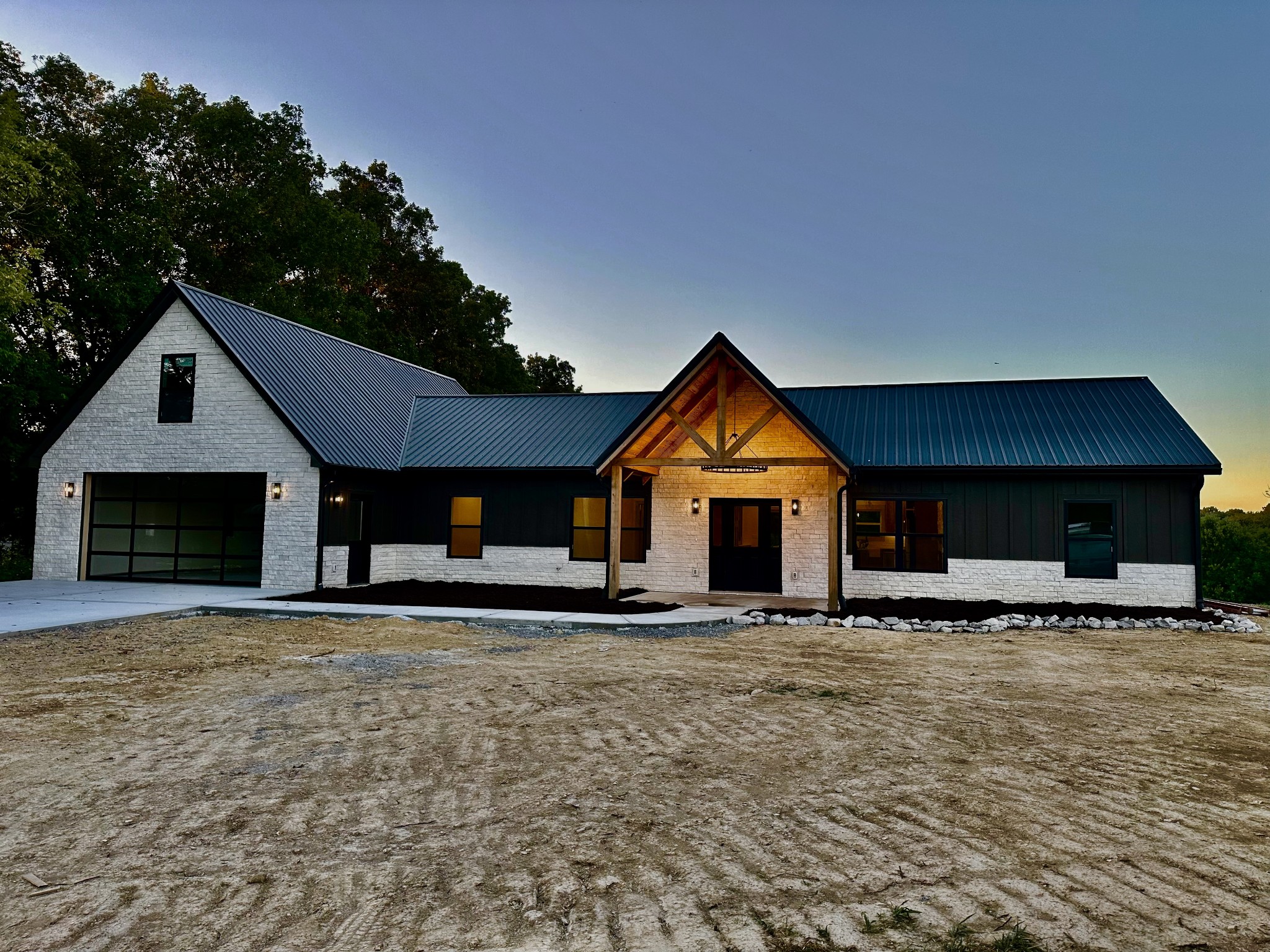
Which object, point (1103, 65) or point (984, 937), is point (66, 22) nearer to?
point (1103, 65)

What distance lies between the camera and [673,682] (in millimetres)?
8609

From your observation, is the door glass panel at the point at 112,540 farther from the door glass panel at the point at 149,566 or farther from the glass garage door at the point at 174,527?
the door glass panel at the point at 149,566

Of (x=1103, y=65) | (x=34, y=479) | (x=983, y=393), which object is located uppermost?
(x=1103, y=65)

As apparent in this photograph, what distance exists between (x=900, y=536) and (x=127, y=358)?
1812 centimetres

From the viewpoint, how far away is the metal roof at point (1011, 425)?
51.8 feet

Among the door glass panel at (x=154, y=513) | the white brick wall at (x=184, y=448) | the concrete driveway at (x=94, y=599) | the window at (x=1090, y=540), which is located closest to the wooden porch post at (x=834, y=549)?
the window at (x=1090, y=540)

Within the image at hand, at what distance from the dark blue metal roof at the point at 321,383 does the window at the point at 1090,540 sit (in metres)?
14.9

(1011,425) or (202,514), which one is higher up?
A: (1011,425)

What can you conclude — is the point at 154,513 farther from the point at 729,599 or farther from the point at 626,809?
the point at 626,809

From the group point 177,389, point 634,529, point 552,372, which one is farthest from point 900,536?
point 552,372

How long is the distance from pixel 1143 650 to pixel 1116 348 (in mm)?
17161

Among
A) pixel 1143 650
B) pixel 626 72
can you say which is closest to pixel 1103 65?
pixel 626 72

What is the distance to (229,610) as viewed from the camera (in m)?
14.2

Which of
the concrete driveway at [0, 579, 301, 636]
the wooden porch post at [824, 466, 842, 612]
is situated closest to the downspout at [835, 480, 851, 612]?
the wooden porch post at [824, 466, 842, 612]
